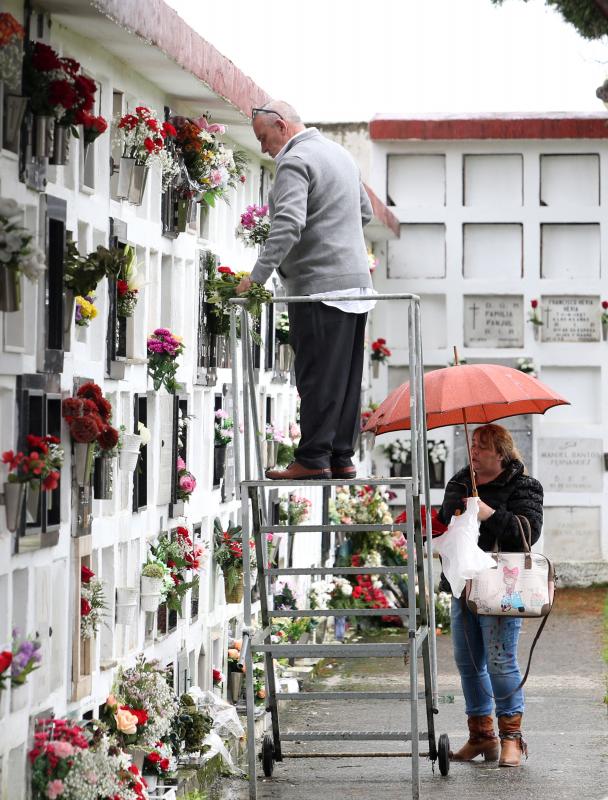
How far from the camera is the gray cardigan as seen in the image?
17.9 feet

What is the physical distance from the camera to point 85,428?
488 cm

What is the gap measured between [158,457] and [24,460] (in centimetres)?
205

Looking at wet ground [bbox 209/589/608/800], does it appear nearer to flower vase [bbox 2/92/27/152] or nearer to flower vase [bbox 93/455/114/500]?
flower vase [bbox 93/455/114/500]

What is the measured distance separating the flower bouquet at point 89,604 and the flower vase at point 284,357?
13.8 feet

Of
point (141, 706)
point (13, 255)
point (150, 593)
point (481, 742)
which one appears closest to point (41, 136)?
point (13, 255)

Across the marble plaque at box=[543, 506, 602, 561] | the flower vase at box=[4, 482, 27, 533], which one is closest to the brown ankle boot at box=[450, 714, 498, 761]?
the flower vase at box=[4, 482, 27, 533]

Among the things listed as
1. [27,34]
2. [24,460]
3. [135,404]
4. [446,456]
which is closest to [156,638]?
[135,404]

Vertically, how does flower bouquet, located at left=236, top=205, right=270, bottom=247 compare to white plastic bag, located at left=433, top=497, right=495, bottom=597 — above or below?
above

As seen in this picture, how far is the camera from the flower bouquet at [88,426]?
488 centimetres

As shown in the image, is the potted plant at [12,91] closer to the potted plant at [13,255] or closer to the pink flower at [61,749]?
the potted plant at [13,255]

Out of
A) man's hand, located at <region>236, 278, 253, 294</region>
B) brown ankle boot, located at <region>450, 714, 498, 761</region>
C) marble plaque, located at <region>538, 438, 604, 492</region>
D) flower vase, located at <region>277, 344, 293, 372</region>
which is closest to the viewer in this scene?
man's hand, located at <region>236, 278, 253, 294</region>

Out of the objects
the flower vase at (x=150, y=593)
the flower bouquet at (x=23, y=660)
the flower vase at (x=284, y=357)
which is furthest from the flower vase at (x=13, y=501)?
the flower vase at (x=284, y=357)

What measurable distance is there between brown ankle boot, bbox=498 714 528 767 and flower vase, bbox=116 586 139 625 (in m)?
1.94

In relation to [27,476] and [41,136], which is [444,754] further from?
[41,136]
